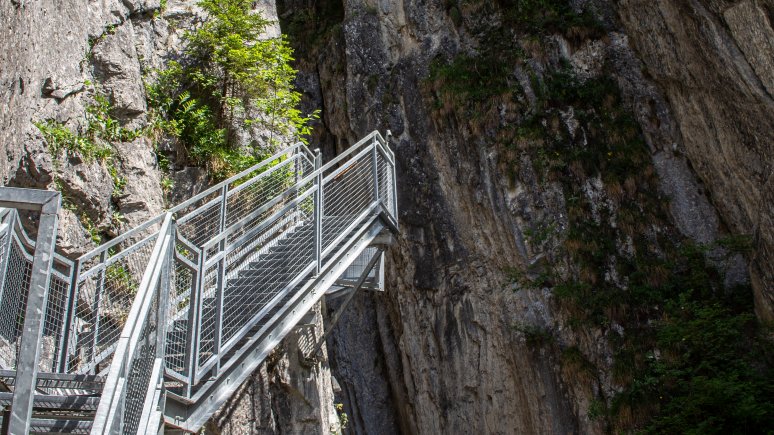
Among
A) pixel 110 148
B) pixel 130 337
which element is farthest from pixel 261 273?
pixel 130 337

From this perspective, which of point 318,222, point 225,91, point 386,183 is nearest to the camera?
point 318,222

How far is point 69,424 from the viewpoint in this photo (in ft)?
13.2

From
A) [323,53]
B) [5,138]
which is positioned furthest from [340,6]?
[5,138]

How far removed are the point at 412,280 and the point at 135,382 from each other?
10.6 meters

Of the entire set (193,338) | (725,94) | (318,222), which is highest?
(725,94)

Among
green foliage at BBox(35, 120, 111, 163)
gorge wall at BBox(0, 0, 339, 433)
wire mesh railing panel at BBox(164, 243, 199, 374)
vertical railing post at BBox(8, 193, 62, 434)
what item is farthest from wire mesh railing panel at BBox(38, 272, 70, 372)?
vertical railing post at BBox(8, 193, 62, 434)

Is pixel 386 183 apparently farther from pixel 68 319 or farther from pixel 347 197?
pixel 68 319

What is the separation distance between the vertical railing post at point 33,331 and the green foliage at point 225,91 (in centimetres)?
624

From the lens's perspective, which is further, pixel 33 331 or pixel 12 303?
pixel 12 303

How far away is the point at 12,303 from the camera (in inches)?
182

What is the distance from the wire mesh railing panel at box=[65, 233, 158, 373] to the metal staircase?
0.05ft

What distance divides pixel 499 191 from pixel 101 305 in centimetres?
888

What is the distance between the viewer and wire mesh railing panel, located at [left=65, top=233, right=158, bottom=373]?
5.24 meters

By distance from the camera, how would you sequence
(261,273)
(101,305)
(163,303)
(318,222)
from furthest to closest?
(318,222)
(261,273)
(101,305)
(163,303)
